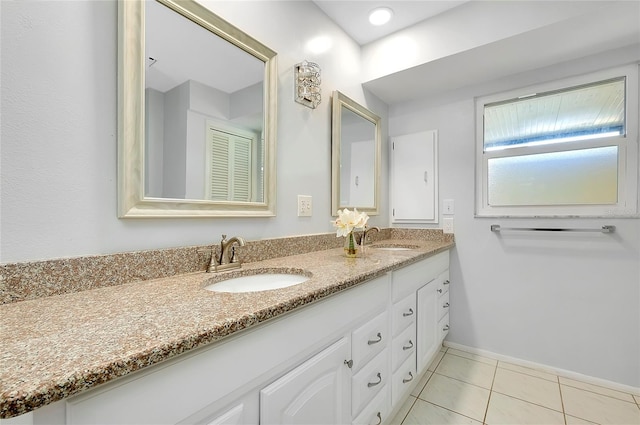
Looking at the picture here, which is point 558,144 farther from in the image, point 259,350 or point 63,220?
point 63,220

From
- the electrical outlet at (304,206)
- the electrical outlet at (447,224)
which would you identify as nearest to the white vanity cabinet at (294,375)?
the electrical outlet at (304,206)

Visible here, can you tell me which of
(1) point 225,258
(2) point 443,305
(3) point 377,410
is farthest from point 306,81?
(2) point 443,305

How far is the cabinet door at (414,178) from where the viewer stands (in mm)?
2254

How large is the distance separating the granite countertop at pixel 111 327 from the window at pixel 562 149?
170cm

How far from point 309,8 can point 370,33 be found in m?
0.52

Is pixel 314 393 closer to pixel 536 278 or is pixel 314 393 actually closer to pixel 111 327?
pixel 111 327

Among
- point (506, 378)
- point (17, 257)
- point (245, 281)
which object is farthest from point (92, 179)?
point (506, 378)

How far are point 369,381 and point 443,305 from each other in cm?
112

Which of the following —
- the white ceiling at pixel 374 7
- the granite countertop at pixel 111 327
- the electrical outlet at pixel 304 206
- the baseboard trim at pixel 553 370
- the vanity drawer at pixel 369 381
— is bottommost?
the baseboard trim at pixel 553 370

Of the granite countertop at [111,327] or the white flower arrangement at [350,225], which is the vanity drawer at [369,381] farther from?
the white flower arrangement at [350,225]

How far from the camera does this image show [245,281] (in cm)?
111

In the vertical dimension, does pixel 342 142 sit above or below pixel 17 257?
above

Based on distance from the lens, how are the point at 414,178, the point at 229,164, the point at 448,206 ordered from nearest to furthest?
the point at 229,164, the point at 448,206, the point at 414,178

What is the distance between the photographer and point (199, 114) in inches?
43.3
